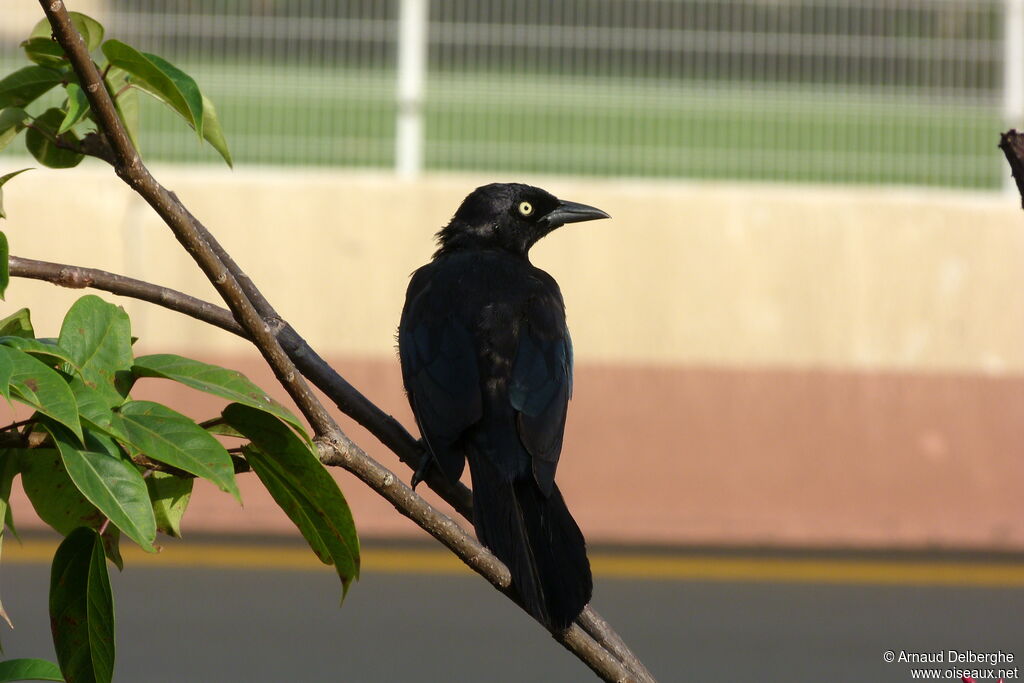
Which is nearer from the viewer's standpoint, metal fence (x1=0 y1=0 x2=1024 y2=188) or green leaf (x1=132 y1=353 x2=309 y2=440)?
green leaf (x1=132 y1=353 x2=309 y2=440)

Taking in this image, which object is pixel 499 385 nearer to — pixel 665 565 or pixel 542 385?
pixel 542 385

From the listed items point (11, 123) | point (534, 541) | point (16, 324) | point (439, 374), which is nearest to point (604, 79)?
point (439, 374)

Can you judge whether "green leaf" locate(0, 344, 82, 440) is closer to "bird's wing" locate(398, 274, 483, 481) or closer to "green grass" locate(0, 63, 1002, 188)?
"bird's wing" locate(398, 274, 483, 481)

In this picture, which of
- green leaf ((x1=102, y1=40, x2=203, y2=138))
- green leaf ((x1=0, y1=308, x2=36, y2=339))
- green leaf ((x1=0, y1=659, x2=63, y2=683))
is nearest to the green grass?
green leaf ((x1=102, y1=40, x2=203, y2=138))

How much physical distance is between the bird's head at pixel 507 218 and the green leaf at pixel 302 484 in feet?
7.02

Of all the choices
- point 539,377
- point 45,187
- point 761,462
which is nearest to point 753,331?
point 761,462

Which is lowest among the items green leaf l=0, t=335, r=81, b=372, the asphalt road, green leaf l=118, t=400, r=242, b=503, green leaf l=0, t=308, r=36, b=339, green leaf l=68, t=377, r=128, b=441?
the asphalt road

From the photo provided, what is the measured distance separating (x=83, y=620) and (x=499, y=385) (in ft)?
4.84

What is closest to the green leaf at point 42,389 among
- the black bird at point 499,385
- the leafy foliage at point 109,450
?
the leafy foliage at point 109,450

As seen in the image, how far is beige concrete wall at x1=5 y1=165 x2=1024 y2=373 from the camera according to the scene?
811cm

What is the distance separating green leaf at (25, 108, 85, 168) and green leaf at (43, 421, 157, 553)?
0.59 metres

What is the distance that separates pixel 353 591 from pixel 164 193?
20.0ft

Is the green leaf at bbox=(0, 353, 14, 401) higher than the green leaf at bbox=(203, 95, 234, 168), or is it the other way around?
the green leaf at bbox=(203, 95, 234, 168)

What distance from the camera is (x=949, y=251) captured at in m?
8.18
